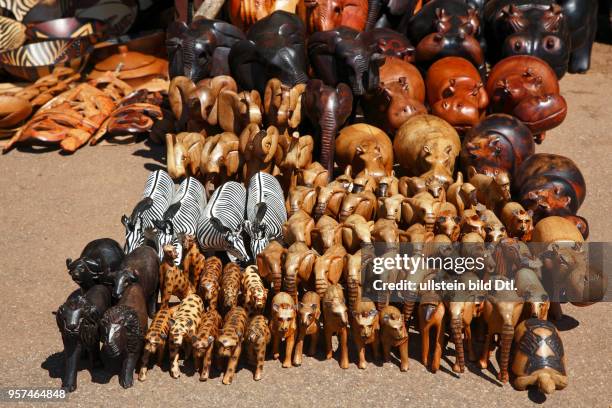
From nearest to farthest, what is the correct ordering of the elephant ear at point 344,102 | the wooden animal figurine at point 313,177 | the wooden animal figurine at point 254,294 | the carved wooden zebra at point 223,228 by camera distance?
the wooden animal figurine at point 254,294 → the carved wooden zebra at point 223,228 → the wooden animal figurine at point 313,177 → the elephant ear at point 344,102

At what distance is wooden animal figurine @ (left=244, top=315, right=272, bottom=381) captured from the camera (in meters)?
5.65

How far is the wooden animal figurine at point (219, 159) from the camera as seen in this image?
24.8 feet

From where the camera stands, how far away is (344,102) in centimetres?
791

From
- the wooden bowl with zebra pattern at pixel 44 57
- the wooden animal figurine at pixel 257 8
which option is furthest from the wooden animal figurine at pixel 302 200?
the wooden bowl with zebra pattern at pixel 44 57

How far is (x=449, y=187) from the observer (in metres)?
7.12

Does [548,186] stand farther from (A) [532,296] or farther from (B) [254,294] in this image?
(B) [254,294]

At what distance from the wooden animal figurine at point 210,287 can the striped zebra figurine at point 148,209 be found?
686mm

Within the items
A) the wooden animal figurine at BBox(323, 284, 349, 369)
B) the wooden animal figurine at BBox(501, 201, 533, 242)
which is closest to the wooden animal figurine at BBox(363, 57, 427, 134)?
the wooden animal figurine at BBox(501, 201, 533, 242)

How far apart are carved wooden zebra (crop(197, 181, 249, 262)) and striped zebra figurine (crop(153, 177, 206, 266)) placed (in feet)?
0.33

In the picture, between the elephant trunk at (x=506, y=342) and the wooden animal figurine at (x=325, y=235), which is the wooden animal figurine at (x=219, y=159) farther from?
the elephant trunk at (x=506, y=342)

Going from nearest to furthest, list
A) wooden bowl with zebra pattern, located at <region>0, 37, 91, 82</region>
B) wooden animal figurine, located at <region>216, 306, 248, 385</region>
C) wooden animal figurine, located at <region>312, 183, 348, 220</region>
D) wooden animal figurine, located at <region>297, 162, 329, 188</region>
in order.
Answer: wooden animal figurine, located at <region>216, 306, 248, 385</region>, wooden animal figurine, located at <region>312, 183, 348, 220</region>, wooden animal figurine, located at <region>297, 162, 329, 188</region>, wooden bowl with zebra pattern, located at <region>0, 37, 91, 82</region>

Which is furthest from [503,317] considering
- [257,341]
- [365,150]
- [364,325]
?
[365,150]

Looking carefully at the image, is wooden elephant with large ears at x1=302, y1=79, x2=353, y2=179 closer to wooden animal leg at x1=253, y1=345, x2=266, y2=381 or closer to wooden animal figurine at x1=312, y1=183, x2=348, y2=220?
wooden animal figurine at x1=312, y1=183, x2=348, y2=220

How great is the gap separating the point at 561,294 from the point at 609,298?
808mm
